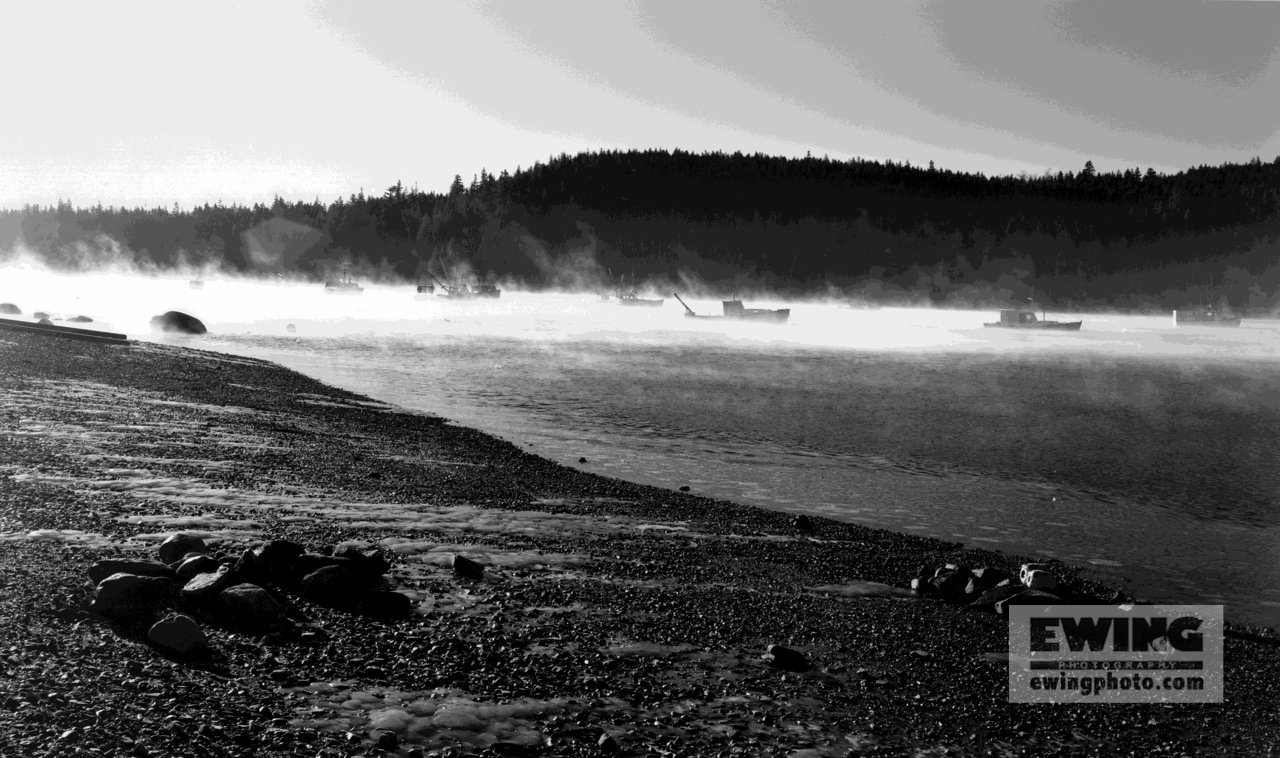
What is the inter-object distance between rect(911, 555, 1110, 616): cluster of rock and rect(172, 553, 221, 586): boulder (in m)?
6.44

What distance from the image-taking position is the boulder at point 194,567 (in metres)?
6.69

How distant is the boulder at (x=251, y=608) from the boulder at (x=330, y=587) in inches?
18.3

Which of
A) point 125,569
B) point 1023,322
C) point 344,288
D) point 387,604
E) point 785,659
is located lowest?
point 785,659

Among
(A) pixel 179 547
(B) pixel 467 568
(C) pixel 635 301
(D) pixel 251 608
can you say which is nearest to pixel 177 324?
(A) pixel 179 547

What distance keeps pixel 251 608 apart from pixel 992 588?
6.75m

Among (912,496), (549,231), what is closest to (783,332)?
(912,496)

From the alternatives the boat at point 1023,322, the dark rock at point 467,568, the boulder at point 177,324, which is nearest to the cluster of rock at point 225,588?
the dark rock at point 467,568

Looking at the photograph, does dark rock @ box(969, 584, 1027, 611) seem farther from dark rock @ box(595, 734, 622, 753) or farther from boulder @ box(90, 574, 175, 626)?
boulder @ box(90, 574, 175, 626)

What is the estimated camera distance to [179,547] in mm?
7406

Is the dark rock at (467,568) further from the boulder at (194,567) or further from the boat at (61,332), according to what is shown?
the boat at (61,332)

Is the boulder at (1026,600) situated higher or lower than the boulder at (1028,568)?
higher

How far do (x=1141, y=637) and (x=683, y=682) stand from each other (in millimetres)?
4728

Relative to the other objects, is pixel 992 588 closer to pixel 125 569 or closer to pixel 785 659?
pixel 785 659

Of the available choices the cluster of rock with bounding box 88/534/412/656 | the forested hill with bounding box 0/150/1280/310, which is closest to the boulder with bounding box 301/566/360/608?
the cluster of rock with bounding box 88/534/412/656
